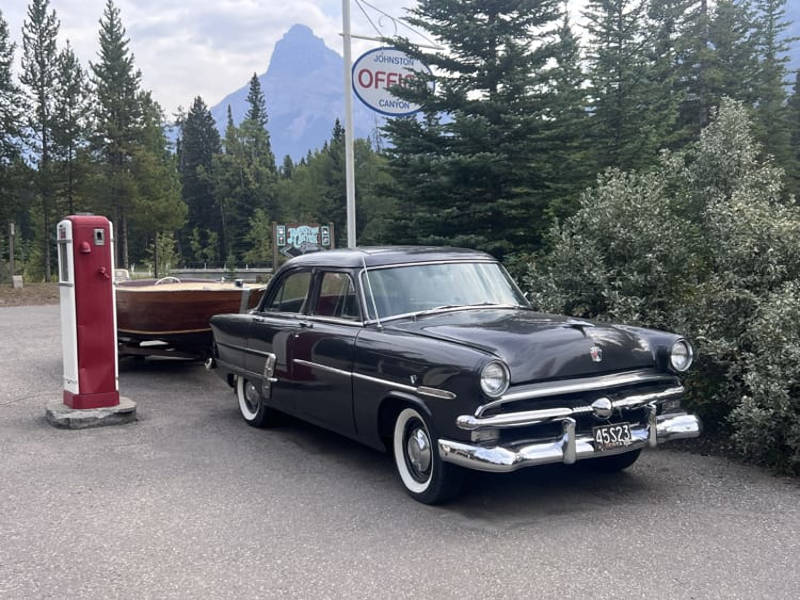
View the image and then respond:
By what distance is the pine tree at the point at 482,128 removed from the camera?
13797mm

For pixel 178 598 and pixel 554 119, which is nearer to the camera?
pixel 178 598

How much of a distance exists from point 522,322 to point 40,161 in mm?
41095

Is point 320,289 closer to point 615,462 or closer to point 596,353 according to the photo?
point 596,353

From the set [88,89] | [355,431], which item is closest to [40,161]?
[88,89]

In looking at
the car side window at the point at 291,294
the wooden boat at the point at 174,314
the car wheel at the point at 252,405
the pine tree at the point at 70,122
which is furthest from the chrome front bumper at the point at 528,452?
the pine tree at the point at 70,122

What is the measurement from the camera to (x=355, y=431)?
532cm

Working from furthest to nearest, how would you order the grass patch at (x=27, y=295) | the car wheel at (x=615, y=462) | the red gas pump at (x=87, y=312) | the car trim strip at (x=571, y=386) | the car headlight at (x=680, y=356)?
1. the grass patch at (x=27, y=295)
2. the red gas pump at (x=87, y=312)
3. the car wheel at (x=615, y=462)
4. the car headlight at (x=680, y=356)
5. the car trim strip at (x=571, y=386)

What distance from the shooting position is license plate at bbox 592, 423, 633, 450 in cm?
446

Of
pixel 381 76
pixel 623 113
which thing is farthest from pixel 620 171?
pixel 623 113

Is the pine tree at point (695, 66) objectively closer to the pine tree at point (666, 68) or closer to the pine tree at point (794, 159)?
the pine tree at point (666, 68)

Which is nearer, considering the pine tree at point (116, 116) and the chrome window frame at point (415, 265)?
the chrome window frame at point (415, 265)

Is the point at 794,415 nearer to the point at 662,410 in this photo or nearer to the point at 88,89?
the point at 662,410

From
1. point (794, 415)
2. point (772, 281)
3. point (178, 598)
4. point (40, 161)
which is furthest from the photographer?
point (40, 161)

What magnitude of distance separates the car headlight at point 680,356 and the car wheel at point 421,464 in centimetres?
163
